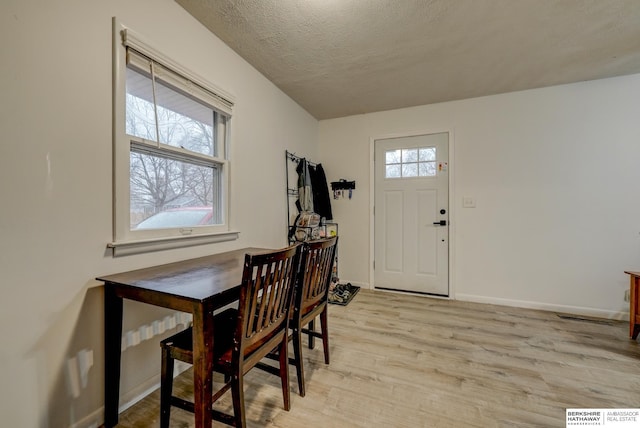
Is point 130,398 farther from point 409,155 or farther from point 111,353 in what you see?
point 409,155

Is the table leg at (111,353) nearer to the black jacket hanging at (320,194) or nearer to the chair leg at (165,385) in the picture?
the chair leg at (165,385)

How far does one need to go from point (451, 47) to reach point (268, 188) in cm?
209

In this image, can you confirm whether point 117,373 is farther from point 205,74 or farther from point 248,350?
point 205,74

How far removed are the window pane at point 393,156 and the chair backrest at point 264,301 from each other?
2.62 meters

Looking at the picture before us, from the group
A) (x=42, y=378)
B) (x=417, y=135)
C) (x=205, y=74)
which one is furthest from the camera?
(x=417, y=135)

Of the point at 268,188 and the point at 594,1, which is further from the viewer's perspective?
the point at 268,188

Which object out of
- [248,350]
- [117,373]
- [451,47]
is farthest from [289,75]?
[117,373]

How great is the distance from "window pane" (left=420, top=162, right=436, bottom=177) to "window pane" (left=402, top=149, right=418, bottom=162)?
0.12 meters

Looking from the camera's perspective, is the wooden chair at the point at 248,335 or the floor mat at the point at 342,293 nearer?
the wooden chair at the point at 248,335

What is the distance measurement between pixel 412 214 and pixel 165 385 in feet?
10.2

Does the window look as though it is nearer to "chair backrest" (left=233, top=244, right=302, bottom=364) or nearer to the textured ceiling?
the textured ceiling

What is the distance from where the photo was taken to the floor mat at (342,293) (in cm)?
316

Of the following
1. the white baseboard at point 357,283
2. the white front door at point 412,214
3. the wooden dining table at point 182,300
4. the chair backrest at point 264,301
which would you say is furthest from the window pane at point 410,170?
the wooden dining table at point 182,300

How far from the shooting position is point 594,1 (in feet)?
5.57
